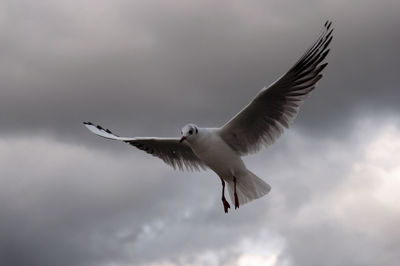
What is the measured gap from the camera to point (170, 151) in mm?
17188

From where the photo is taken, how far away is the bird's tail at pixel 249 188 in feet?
51.3

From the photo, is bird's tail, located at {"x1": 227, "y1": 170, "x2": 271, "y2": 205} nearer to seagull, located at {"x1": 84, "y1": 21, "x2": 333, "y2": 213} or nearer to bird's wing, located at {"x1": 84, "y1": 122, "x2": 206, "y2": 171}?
seagull, located at {"x1": 84, "y1": 21, "x2": 333, "y2": 213}

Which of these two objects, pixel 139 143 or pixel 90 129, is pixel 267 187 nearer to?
pixel 139 143

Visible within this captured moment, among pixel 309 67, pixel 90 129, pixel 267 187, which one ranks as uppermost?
pixel 90 129

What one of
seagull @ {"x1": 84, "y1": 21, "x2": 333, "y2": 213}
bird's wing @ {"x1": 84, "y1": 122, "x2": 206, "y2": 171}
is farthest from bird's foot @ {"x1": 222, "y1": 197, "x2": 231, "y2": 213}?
bird's wing @ {"x1": 84, "y1": 122, "x2": 206, "y2": 171}

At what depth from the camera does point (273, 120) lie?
15.2 m

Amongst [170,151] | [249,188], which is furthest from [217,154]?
[170,151]

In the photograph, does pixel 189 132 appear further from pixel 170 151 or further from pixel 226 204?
pixel 170 151

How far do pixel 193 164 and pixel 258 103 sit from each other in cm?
293

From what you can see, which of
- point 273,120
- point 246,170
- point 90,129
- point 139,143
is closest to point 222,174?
point 246,170

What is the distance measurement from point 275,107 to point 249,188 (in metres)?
1.75

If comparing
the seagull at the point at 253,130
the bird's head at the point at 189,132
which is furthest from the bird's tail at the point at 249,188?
the bird's head at the point at 189,132

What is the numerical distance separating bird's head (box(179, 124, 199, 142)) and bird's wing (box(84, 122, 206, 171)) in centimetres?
171

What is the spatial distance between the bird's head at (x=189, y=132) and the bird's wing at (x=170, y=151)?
171 cm
